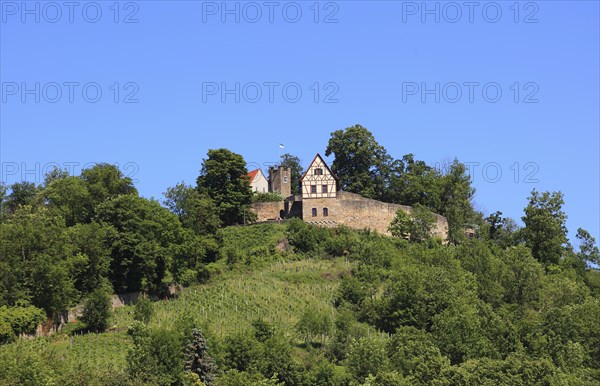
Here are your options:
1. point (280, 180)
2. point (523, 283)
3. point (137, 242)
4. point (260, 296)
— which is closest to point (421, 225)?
point (523, 283)

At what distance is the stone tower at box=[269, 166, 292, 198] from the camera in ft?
340

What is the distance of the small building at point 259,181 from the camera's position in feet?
347

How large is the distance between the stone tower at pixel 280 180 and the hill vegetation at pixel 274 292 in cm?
897

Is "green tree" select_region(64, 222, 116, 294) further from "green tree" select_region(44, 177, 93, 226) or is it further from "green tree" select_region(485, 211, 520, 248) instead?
"green tree" select_region(485, 211, 520, 248)

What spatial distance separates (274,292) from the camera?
248ft

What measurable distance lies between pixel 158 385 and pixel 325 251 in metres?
29.8

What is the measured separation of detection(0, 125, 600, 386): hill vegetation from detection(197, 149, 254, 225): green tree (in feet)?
0.34

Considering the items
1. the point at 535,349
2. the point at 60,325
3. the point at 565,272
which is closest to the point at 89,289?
the point at 60,325

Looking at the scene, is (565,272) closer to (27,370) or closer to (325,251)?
(325,251)

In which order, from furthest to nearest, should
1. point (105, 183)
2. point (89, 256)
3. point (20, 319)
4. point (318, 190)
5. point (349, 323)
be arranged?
point (318, 190) < point (105, 183) < point (89, 256) < point (349, 323) < point (20, 319)

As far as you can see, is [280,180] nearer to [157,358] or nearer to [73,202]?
[73,202]

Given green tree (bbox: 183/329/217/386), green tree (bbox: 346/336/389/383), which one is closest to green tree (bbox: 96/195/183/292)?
green tree (bbox: 183/329/217/386)

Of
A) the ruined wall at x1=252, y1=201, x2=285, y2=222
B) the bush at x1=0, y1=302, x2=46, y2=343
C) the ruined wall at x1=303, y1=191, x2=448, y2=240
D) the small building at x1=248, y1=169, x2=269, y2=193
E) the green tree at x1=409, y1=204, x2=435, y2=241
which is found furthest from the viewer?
the small building at x1=248, y1=169, x2=269, y2=193

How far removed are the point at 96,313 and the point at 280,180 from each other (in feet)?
129
